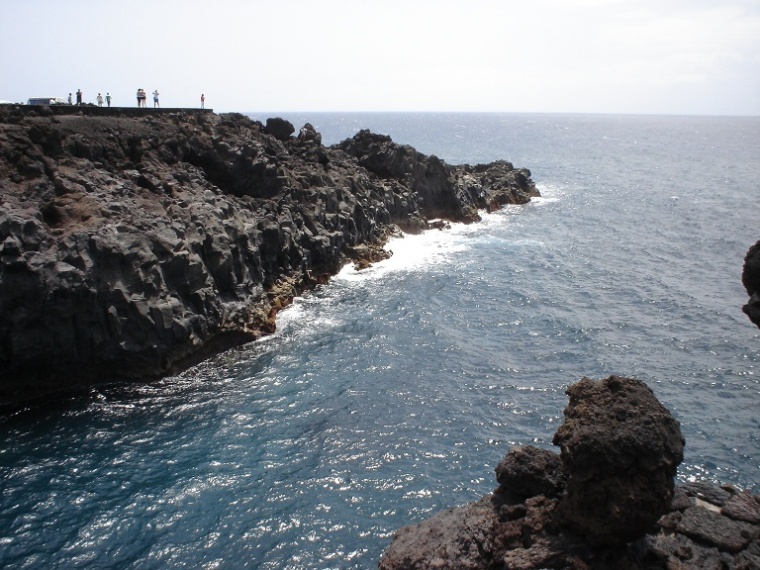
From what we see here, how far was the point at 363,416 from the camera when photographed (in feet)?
102

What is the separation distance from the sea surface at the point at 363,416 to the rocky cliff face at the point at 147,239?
7.31 ft

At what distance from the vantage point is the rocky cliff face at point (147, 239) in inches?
1262

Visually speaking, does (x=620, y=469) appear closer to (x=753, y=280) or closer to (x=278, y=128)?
(x=753, y=280)

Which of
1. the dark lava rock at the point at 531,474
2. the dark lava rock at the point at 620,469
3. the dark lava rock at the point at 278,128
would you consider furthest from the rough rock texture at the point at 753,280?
the dark lava rock at the point at 278,128

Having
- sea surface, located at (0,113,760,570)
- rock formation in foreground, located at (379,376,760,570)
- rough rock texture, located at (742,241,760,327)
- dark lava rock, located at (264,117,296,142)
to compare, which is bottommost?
sea surface, located at (0,113,760,570)

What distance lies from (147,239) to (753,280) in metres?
32.5

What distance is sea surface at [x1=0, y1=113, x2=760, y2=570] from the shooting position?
74.7ft

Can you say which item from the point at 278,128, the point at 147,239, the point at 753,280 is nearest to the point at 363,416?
the point at 147,239

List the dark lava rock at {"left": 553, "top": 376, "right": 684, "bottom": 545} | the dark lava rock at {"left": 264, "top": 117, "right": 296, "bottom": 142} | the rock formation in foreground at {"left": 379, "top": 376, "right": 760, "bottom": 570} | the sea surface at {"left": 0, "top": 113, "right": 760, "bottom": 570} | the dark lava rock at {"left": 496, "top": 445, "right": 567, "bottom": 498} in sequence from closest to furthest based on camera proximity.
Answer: the dark lava rock at {"left": 553, "top": 376, "right": 684, "bottom": 545}
the rock formation in foreground at {"left": 379, "top": 376, "right": 760, "bottom": 570}
the dark lava rock at {"left": 496, "top": 445, "right": 567, "bottom": 498}
the sea surface at {"left": 0, "top": 113, "right": 760, "bottom": 570}
the dark lava rock at {"left": 264, "top": 117, "right": 296, "bottom": 142}

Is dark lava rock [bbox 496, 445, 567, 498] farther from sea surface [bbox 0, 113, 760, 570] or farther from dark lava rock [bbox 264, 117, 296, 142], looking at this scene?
dark lava rock [bbox 264, 117, 296, 142]

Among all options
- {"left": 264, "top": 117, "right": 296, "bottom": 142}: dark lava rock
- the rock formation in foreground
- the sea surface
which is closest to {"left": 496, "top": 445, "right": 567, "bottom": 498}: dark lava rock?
the rock formation in foreground

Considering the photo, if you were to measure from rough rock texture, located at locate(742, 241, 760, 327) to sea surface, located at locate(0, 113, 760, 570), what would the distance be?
1245cm

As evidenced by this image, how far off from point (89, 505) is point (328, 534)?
10.0m

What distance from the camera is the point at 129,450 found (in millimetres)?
27719
